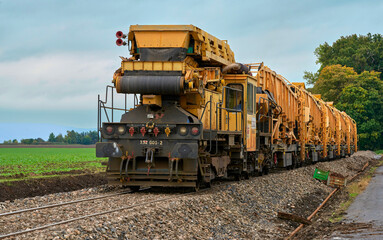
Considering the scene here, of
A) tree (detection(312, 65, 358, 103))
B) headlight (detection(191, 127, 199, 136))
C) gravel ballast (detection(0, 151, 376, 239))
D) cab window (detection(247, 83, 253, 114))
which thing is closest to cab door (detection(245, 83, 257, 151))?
cab window (detection(247, 83, 253, 114))

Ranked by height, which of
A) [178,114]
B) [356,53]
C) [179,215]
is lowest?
[179,215]

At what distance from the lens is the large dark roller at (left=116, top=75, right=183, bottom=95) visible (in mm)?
12812

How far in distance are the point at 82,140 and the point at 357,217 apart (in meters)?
117

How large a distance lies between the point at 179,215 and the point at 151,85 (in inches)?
148

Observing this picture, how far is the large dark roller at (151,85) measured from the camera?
42.0 ft

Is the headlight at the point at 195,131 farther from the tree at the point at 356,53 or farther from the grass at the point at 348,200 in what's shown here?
the tree at the point at 356,53

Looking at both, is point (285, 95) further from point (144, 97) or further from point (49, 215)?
point (49, 215)

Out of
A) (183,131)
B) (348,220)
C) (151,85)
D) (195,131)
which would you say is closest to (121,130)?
(151,85)

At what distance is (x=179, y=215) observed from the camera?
10.6 metres

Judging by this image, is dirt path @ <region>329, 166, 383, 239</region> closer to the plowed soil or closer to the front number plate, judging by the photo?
the front number plate

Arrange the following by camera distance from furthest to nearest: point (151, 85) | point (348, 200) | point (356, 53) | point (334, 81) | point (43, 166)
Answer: point (356, 53) < point (334, 81) < point (43, 166) < point (348, 200) < point (151, 85)

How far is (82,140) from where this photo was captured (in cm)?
12575

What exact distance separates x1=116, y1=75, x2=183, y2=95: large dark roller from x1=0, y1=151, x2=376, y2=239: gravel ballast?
2.69 m

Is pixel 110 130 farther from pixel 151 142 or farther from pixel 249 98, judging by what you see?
pixel 249 98
